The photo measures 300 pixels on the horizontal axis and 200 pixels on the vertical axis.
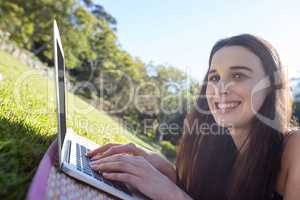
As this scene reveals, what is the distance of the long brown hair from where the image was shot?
1.73 metres

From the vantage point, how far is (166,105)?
85.5 feet

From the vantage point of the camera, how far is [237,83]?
1.87 m

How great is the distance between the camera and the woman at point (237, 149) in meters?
1.48

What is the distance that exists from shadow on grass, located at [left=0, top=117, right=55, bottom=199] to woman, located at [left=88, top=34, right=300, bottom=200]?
0.27 m

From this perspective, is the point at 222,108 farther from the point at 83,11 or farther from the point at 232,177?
the point at 83,11

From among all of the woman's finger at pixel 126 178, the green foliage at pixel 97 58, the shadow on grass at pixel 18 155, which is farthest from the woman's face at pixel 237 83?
the green foliage at pixel 97 58

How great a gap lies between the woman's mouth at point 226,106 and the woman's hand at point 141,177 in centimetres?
64

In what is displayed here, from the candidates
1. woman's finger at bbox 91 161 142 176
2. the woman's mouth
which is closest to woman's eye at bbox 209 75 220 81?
the woman's mouth

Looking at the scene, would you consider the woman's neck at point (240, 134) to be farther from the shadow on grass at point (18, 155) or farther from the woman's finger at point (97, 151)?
the shadow on grass at point (18, 155)

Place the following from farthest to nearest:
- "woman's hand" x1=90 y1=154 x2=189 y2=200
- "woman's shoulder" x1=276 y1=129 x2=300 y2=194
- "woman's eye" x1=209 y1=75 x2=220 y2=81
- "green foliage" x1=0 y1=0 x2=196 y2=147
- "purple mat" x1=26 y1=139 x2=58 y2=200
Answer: "green foliage" x1=0 y1=0 x2=196 y2=147, "woman's eye" x1=209 y1=75 x2=220 y2=81, "woman's shoulder" x1=276 y1=129 x2=300 y2=194, "woman's hand" x1=90 y1=154 x2=189 y2=200, "purple mat" x1=26 y1=139 x2=58 y2=200

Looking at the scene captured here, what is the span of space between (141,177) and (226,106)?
0.74 metres

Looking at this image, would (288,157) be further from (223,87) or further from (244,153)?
(223,87)

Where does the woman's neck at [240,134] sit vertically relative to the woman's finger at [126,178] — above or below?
above

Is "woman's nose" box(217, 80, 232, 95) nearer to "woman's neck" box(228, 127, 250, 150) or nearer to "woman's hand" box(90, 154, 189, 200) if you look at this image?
"woman's neck" box(228, 127, 250, 150)
